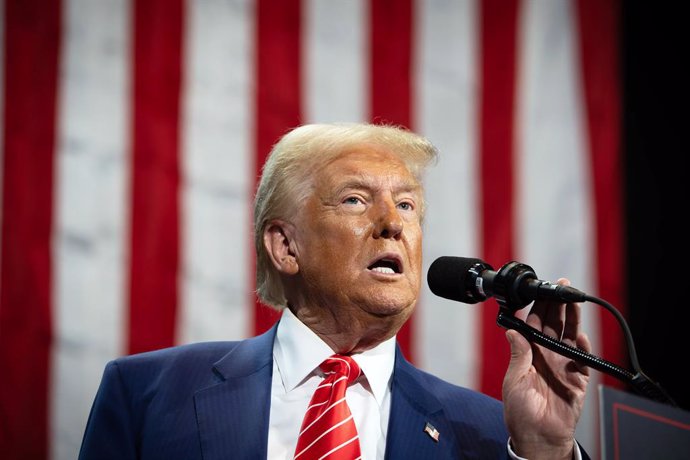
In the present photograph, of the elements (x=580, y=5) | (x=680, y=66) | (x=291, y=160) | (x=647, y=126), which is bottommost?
(x=291, y=160)

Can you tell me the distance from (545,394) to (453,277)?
326 mm

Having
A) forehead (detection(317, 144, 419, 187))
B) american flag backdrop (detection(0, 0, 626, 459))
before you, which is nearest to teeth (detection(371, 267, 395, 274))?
forehead (detection(317, 144, 419, 187))

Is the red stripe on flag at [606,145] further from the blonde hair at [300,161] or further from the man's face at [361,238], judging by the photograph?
the man's face at [361,238]

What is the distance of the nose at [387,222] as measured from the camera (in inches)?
65.8

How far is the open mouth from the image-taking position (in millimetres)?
1678

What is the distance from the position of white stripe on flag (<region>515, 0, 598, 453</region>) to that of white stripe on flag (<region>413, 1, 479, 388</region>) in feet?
0.67

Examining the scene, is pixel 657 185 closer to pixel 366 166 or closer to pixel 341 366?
pixel 366 166

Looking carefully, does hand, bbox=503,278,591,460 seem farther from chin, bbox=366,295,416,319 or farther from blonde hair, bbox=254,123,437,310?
blonde hair, bbox=254,123,437,310

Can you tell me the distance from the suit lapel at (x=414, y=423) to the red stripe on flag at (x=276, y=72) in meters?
1.38

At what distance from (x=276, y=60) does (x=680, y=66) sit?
1612 mm

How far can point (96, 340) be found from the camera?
2.75 metres

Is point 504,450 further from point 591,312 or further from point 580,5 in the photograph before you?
point 580,5

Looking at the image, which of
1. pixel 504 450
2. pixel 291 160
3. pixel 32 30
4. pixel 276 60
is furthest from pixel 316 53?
pixel 504 450

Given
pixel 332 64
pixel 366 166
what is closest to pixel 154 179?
pixel 332 64
